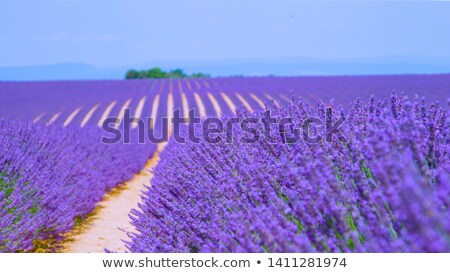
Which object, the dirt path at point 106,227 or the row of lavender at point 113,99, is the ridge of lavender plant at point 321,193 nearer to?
the dirt path at point 106,227

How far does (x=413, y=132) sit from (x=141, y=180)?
6706 mm

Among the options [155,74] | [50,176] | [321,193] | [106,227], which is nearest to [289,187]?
[321,193]

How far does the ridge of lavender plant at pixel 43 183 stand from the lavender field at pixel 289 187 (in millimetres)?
14

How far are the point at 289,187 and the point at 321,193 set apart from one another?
29.0 inches

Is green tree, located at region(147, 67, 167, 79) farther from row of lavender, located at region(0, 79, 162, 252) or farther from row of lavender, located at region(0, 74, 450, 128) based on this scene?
row of lavender, located at region(0, 79, 162, 252)

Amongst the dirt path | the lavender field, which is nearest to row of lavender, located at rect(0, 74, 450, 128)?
the dirt path

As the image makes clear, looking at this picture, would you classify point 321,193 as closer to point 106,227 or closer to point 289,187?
point 289,187

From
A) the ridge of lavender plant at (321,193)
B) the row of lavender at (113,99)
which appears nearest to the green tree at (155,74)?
the row of lavender at (113,99)

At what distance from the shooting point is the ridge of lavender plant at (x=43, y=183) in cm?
372

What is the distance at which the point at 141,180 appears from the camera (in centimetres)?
816

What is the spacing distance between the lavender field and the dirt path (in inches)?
5.1

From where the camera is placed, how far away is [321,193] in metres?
1.59
